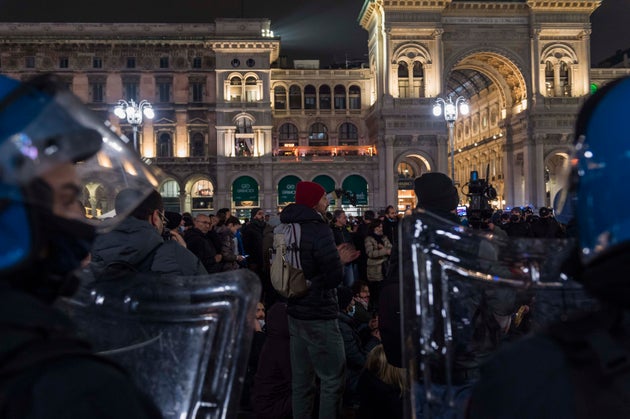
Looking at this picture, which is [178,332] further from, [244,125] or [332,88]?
[332,88]

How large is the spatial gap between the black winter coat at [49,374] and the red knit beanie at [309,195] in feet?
11.2

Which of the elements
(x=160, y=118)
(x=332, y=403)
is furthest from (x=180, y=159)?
(x=332, y=403)

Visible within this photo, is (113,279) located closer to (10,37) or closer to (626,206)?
(626,206)

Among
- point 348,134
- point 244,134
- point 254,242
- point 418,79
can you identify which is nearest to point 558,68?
point 418,79

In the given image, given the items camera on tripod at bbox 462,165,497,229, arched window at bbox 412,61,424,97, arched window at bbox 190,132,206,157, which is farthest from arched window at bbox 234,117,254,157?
camera on tripod at bbox 462,165,497,229

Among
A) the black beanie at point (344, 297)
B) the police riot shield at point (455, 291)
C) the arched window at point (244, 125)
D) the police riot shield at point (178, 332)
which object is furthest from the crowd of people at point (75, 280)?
the arched window at point (244, 125)

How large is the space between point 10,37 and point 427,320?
46.0 meters

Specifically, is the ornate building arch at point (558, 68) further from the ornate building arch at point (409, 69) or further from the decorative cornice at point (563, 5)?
the ornate building arch at point (409, 69)

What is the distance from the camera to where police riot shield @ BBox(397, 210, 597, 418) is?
1.78 metres

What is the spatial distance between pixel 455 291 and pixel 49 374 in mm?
1280

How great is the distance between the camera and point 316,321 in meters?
4.27

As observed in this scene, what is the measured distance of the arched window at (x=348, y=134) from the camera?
148ft

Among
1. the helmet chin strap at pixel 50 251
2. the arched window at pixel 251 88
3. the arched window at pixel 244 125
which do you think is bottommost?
the helmet chin strap at pixel 50 251

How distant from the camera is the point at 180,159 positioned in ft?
135
